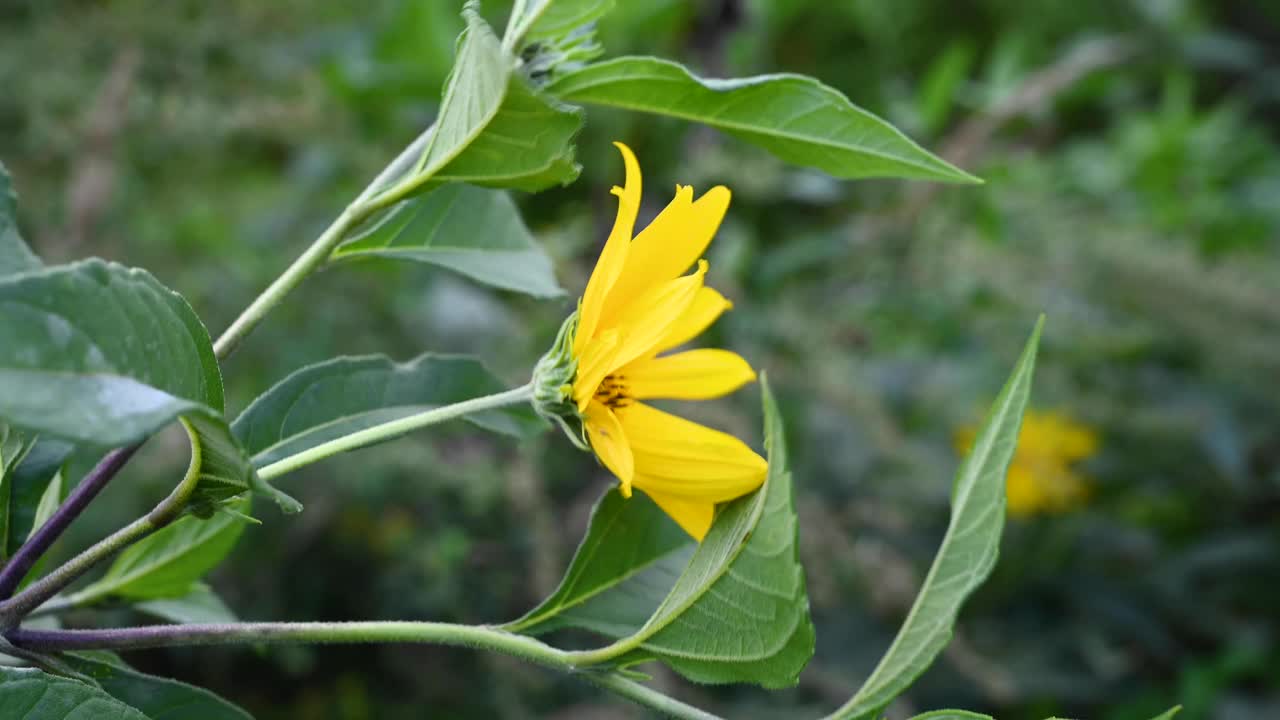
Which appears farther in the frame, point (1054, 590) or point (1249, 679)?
point (1249, 679)

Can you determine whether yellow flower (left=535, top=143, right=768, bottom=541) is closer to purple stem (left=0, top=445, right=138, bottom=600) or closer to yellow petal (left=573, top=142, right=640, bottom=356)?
yellow petal (left=573, top=142, right=640, bottom=356)

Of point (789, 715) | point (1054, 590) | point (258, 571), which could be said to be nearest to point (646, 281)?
point (789, 715)

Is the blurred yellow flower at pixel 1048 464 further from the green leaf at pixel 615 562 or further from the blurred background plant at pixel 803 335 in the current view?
the green leaf at pixel 615 562

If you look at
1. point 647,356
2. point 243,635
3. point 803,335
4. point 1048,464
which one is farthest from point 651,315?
point 1048,464

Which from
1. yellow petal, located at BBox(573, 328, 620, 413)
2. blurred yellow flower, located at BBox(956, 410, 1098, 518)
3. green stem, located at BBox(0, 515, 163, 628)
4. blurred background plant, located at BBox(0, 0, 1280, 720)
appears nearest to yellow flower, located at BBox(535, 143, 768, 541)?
yellow petal, located at BBox(573, 328, 620, 413)

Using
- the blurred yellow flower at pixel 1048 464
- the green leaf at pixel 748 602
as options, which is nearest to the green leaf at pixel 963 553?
the green leaf at pixel 748 602

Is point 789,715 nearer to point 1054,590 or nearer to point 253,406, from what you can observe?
point 1054,590
